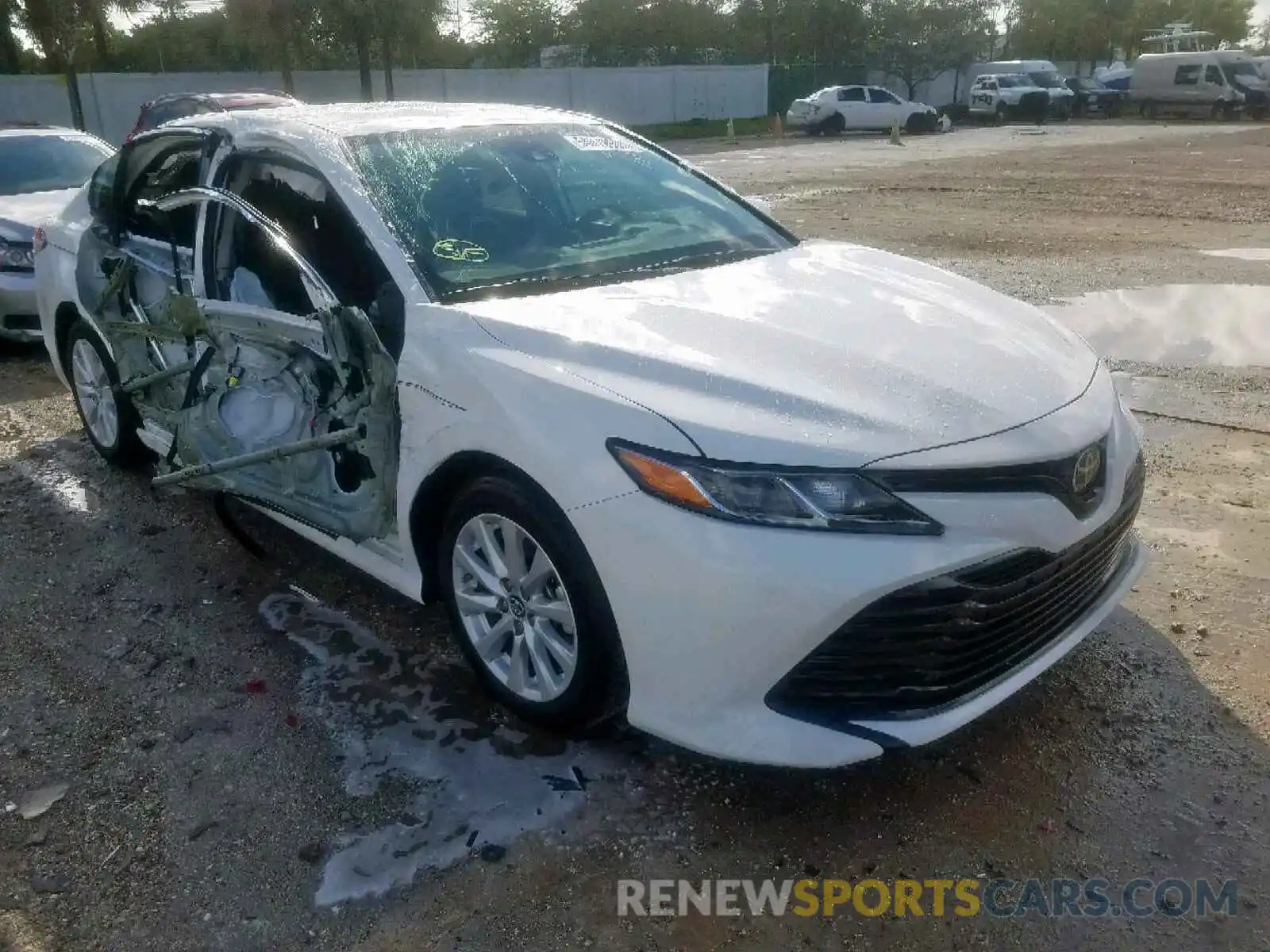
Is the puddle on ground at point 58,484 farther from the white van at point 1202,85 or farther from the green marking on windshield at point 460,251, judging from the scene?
the white van at point 1202,85

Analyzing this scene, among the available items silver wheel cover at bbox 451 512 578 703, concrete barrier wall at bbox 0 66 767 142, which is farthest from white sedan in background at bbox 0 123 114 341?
concrete barrier wall at bbox 0 66 767 142

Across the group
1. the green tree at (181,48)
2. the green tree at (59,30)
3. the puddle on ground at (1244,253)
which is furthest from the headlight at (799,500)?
the green tree at (181,48)

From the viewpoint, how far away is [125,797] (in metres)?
2.96

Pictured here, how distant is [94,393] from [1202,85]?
1434 inches

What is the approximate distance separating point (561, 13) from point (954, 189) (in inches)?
1542

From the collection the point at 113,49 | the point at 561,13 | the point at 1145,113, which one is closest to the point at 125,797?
the point at 113,49

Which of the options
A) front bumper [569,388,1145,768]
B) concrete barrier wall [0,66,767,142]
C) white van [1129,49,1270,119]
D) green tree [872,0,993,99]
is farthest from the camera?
green tree [872,0,993,99]

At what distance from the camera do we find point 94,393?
5348 millimetres

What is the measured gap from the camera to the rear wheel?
511cm

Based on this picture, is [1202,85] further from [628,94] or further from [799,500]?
[799,500]

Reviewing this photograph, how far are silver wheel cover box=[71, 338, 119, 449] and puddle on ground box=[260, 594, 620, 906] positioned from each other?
84.1 inches

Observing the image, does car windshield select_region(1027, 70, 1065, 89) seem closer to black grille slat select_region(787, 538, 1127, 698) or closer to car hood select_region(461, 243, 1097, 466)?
car hood select_region(461, 243, 1097, 466)

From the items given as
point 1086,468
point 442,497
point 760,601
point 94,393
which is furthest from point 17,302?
point 1086,468

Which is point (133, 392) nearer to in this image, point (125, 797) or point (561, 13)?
point (125, 797)
